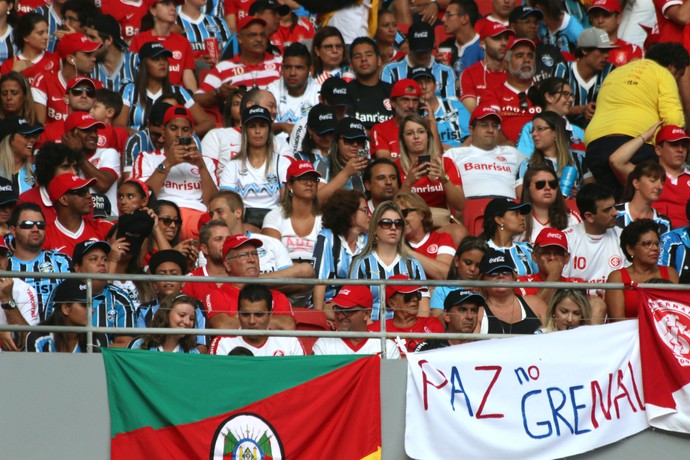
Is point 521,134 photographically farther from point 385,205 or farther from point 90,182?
point 90,182

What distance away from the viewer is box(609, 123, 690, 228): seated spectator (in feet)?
37.7

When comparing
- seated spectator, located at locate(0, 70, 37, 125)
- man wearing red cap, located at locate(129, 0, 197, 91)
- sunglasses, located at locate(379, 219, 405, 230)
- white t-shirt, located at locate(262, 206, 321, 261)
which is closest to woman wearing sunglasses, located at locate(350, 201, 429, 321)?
sunglasses, located at locate(379, 219, 405, 230)

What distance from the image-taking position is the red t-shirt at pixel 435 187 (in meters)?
11.5

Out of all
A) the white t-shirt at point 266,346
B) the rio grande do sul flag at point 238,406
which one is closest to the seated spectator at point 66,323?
the rio grande do sul flag at point 238,406

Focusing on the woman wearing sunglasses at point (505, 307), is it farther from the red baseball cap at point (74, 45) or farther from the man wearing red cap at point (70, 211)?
the red baseball cap at point (74, 45)

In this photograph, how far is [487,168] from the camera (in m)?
11.8

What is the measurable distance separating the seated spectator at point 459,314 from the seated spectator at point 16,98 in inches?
180

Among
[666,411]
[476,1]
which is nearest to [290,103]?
[476,1]

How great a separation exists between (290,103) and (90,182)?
2.72 meters

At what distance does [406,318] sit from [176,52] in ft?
17.3

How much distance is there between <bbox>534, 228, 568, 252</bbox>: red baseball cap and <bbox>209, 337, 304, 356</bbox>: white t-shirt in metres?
2.07

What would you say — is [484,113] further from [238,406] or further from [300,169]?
[238,406]

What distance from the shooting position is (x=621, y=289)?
9.23 m

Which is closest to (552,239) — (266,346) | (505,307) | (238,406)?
(505,307)
